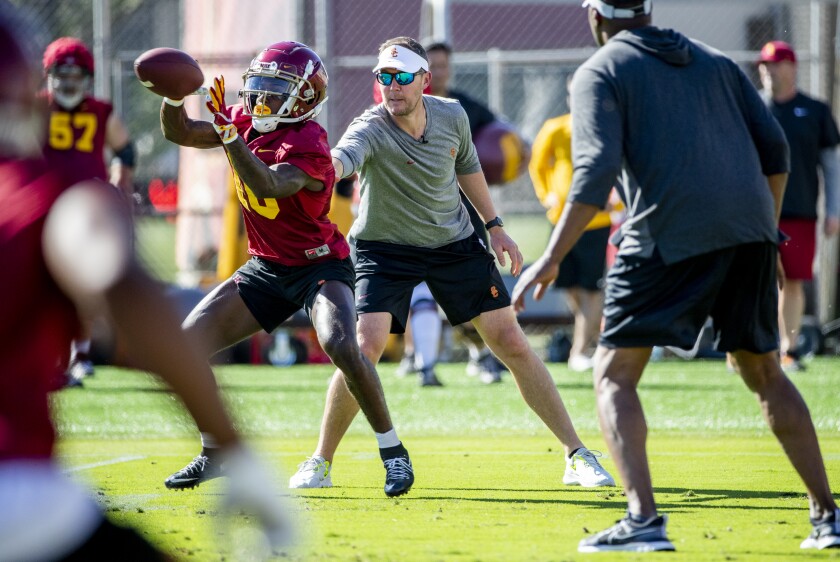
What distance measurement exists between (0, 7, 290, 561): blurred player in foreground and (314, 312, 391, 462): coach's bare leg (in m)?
3.64

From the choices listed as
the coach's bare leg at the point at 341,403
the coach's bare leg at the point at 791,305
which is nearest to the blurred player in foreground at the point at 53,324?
the coach's bare leg at the point at 341,403

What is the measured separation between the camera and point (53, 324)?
207 cm

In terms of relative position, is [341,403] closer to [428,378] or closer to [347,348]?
[347,348]

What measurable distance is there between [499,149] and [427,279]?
4.49 metres

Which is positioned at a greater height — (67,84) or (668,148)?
(668,148)

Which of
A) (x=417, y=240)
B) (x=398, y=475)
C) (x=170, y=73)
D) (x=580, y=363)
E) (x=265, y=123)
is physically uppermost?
(x=170, y=73)

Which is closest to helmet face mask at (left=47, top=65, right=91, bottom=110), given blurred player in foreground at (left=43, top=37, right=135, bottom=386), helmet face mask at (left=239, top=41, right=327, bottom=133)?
blurred player in foreground at (left=43, top=37, right=135, bottom=386)

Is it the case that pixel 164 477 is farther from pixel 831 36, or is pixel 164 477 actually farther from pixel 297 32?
pixel 831 36

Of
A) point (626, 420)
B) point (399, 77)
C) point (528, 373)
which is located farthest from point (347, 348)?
point (626, 420)

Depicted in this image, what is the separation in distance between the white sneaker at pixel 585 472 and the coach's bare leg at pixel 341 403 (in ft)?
3.27

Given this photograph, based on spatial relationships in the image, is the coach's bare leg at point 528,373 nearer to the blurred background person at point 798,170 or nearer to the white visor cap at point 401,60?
the white visor cap at point 401,60

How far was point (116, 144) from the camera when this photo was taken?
34.5ft

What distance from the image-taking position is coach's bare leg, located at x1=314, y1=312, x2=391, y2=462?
5.79m

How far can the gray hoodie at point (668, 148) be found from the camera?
4.08 m
